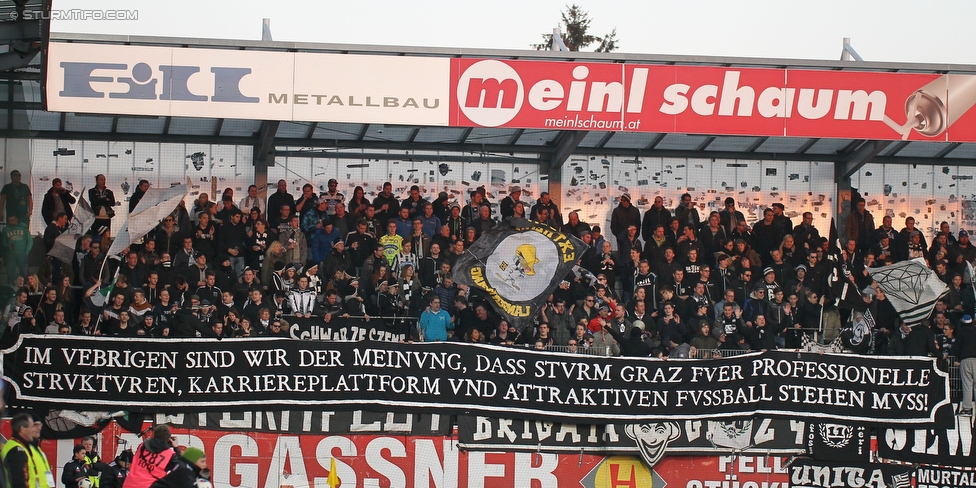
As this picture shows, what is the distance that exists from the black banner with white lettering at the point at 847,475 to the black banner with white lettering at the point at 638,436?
0.37m

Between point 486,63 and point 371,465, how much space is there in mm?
6654

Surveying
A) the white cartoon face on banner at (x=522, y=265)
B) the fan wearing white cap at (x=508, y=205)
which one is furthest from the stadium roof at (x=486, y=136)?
the white cartoon face on banner at (x=522, y=265)

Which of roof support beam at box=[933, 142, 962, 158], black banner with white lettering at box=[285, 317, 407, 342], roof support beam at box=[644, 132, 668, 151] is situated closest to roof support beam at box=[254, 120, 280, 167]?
black banner with white lettering at box=[285, 317, 407, 342]

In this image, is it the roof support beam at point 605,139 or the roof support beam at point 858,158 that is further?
the roof support beam at point 605,139

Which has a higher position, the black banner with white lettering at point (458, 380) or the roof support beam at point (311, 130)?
the roof support beam at point (311, 130)

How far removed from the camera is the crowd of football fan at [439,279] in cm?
1791

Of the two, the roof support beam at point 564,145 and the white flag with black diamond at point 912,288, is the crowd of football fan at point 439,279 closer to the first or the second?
the white flag with black diamond at point 912,288

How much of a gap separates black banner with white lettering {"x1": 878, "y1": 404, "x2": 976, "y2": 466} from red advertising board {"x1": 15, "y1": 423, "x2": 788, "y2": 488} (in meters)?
1.65

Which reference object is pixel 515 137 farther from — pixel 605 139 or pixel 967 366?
pixel 967 366

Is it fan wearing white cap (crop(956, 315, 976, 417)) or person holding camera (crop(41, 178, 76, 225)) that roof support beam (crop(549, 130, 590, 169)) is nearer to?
fan wearing white cap (crop(956, 315, 976, 417))

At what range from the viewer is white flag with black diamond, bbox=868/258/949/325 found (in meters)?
19.0

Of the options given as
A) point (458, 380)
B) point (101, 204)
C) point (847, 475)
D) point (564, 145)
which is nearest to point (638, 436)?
point (458, 380)

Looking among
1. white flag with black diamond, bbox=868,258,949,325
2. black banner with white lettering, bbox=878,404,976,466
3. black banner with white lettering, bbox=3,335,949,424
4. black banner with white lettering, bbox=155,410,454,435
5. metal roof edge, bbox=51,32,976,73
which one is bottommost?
black banner with white lettering, bbox=878,404,976,466

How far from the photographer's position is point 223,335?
58.0ft
